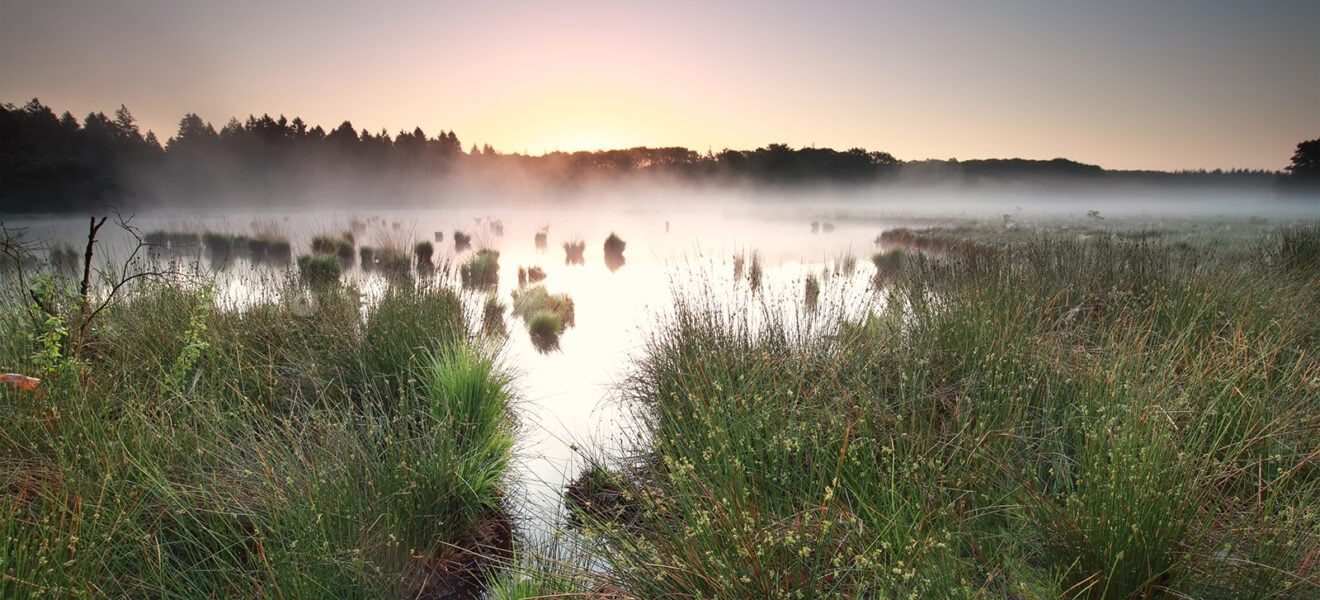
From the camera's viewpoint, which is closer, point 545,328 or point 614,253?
point 545,328

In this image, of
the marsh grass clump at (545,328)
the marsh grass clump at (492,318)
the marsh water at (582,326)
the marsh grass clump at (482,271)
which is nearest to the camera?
the marsh water at (582,326)

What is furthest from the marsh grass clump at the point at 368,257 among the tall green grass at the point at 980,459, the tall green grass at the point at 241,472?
the tall green grass at the point at 980,459

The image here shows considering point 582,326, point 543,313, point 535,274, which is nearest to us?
point 543,313

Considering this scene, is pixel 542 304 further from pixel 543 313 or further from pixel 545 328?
pixel 545 328

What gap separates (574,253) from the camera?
52.4 ft

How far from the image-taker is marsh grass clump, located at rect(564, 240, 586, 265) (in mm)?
14670

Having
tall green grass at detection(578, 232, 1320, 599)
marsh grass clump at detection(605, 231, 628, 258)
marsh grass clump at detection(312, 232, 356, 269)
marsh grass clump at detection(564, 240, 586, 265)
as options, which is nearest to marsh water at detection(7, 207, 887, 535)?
marsh grass clump at detection(564, 240, 586, 265)

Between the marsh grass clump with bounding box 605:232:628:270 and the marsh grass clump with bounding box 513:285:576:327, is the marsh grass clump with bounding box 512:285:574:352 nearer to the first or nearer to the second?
the marsh grass clump with bounding box 513:285:576:327

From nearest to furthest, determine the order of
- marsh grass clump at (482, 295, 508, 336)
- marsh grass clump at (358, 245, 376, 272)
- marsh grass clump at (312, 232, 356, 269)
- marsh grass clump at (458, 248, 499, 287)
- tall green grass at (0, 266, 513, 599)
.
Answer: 1. tall green grass at (0, 266, 513, 599)
2. marsh grass clump at (482, 295, 508, 336)
3. marsh grass clump at (458, 248, 499, 287)
4. marsh grass clump at (358, 245, 376, 272)
5. marsh grass clump at (312, 232, 356, 269)

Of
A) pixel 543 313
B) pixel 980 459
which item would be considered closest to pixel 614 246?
pixel 543 313

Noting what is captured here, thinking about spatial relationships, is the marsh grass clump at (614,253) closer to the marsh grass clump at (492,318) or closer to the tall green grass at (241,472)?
the marsh grass clump at (492,318)

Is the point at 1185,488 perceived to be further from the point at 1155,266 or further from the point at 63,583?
the point at 1155,266

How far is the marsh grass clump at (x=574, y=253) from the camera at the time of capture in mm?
14670

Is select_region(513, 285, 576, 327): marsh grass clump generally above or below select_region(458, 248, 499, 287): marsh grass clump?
below
